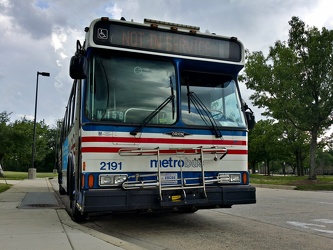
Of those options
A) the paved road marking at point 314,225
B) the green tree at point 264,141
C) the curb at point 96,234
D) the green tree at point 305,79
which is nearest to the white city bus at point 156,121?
the curb at point 96,234

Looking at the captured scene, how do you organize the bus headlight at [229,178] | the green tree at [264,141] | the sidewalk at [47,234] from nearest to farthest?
the sidewalk at [47,234] < the bus headlight at [229,178] < the green tree at [264,141]

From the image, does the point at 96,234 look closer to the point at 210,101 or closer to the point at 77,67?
the point at 77,67

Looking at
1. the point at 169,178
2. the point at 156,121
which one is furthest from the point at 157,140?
the point at 169,178

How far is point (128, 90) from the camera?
6.48 metres

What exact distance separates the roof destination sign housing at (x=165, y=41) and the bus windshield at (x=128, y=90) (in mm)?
265

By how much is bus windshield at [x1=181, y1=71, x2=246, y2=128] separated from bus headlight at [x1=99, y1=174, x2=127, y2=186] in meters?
1.57

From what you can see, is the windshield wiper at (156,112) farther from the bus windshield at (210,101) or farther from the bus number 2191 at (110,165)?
the bus number 2191 at (110,165)

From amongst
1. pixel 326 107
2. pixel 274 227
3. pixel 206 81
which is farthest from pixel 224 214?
pixel 326 107

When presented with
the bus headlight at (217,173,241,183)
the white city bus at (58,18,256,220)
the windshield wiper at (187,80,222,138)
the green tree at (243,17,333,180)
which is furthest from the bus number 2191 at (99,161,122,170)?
the green tree at (243,17,333,180)

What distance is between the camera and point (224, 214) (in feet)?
32.1

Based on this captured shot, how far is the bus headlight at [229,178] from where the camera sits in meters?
6.85

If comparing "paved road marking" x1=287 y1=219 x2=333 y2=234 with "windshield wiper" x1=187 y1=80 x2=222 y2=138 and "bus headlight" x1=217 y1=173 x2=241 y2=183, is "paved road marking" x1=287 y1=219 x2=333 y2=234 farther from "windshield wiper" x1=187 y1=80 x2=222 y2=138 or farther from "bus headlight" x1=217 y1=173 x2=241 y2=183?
"windshield wiper" x1=187 y1=80 x2=222 y2=138

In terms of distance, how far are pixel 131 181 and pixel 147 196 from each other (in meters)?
0.38

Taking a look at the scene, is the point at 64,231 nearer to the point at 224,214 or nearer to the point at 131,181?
the point at 131,181
